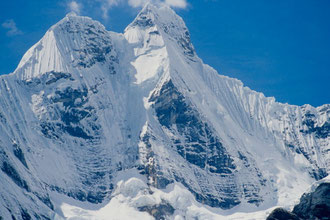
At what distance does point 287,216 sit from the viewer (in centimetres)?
9988

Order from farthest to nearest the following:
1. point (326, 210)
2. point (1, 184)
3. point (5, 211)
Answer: point (1, 184)
point (5, 211)
point (326, 210)

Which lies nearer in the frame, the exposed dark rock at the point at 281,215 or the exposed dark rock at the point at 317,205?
the exposed dark rock at the point at 317,205

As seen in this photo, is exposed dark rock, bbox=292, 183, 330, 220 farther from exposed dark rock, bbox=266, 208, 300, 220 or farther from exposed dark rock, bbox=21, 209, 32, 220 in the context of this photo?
exposed dark rock, bbox=21, 209, 32, 220

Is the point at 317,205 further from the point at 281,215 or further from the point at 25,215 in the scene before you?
the point at 25,215

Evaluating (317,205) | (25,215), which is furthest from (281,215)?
(25,215)

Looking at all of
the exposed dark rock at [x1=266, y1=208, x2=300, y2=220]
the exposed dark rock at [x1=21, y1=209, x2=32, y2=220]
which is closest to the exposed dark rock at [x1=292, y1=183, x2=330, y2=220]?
the exposed dark rock at [x1=266, y1=208, x2=300, y2=220]

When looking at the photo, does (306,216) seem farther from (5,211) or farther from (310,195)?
(5,211)

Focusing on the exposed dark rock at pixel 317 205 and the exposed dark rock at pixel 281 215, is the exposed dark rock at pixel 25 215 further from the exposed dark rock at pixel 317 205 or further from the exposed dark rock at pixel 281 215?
the exposed dark rock at pixel 281 215

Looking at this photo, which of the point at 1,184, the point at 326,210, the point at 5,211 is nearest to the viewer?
the point at 326,210

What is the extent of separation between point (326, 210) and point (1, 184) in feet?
372

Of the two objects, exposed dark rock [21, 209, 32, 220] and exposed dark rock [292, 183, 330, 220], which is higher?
exposed dark rock [21, 209, 32, 220]

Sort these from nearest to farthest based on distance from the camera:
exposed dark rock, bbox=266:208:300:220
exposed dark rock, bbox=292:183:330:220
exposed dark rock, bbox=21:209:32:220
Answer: exposed dark rock, bbox=292:183:330:220 → exposed dark rock, bbox=266:208:300:220 → exposed dark rock, bbox=21:209:32:220

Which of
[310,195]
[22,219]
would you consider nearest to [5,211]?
[22,219]

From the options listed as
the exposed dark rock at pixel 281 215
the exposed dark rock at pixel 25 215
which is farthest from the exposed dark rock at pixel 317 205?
the exposed dark rock at pixel 25 215
